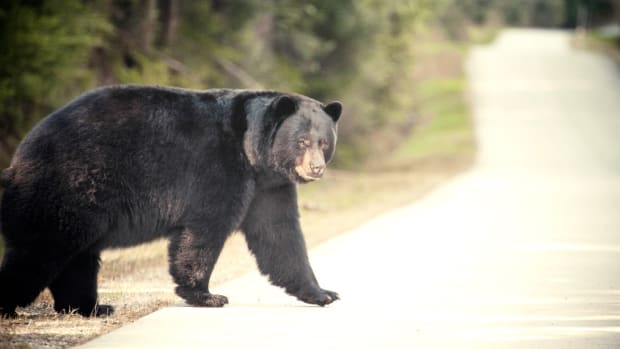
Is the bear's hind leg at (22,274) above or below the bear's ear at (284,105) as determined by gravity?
below

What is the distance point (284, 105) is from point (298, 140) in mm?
321

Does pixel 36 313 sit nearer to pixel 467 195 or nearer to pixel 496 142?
pixel 467 195

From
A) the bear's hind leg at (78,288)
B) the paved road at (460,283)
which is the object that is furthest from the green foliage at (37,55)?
the bear's hind leg at (78,288)

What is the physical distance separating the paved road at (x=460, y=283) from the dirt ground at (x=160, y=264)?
414mm

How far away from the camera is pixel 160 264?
1295 cm

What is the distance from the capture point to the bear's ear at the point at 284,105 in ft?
27.9

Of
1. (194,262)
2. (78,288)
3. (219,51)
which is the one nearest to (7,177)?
(78,288)

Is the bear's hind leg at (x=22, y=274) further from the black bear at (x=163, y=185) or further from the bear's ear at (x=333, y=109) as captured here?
the bear's ear at (x=333, y=109)

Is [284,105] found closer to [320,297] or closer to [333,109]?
[333,109]

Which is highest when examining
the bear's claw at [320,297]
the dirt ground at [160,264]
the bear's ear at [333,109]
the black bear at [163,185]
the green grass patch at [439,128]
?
the bear's ear at [333,109]

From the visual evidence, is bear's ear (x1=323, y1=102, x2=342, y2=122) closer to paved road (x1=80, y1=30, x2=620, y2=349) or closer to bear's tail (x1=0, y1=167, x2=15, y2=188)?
paved road (x1=80, y1=30, x2=620, y2=349)

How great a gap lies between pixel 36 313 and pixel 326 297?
7.91ft

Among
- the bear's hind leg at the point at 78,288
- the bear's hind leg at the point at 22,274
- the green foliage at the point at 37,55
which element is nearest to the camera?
the bear's hind leg at the point at 22,274

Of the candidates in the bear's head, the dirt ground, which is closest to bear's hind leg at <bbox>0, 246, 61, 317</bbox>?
the dirt ground
